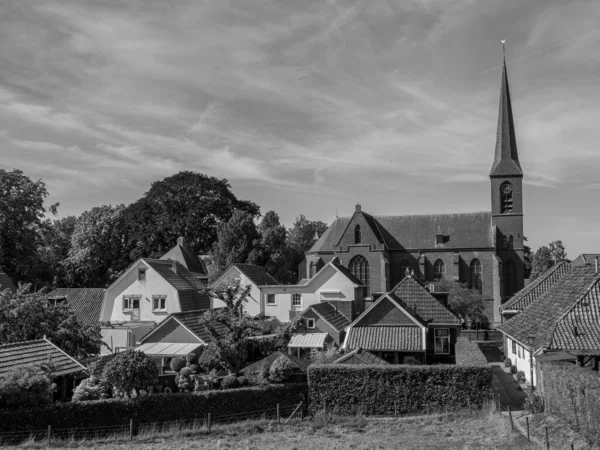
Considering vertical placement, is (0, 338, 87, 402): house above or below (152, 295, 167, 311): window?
below

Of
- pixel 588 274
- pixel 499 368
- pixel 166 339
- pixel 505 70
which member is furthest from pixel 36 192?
pixel 505 70

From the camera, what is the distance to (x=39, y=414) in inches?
755

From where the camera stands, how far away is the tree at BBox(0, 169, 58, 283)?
149ft

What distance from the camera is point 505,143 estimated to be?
69.5 meters

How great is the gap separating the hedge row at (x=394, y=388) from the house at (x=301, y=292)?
19921 mm

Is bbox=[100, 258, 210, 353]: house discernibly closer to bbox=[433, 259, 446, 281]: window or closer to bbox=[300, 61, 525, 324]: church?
bbox=[300, 61, 525, 324]: church

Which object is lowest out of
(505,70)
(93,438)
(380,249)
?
(93,438)

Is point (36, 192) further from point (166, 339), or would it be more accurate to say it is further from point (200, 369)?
point (200, 369)

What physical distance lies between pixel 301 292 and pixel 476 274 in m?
31.8

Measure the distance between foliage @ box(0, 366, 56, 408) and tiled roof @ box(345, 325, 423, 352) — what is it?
15.5m

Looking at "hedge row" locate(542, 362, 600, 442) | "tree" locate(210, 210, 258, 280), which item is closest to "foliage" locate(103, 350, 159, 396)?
"hedge row" locate(542, 362, 600, 442)

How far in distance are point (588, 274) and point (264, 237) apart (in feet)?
141

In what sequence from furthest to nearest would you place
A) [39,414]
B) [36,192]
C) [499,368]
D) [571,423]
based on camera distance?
[36,192] < [499,368] < [39,414] < [571,423]

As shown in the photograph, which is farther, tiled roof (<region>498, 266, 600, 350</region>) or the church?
the church
